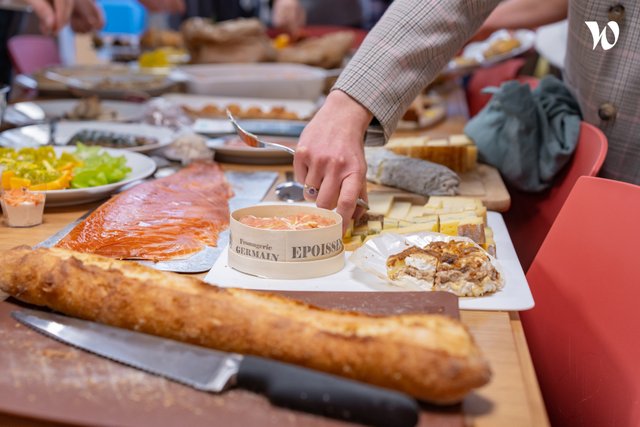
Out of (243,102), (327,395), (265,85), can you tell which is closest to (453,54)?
(327,395)

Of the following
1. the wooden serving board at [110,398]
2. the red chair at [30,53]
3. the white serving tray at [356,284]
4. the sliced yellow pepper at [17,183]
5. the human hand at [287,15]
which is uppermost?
the wooden serving board at [110,398]

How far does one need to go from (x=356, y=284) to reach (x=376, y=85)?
1.83 feet

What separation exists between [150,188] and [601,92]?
4.04 ft

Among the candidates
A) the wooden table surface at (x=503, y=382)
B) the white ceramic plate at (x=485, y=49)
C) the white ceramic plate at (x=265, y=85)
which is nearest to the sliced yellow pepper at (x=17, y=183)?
the wooden table surface at (x=503, y=382)

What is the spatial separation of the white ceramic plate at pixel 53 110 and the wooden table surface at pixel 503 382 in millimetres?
1991

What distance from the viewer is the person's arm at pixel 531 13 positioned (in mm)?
2641

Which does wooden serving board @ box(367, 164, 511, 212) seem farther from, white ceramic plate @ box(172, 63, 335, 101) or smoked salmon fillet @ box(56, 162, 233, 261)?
white ceramic plate @ box(172, 63, 335, 101)

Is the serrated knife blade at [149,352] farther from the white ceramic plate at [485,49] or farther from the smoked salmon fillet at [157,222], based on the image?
the white ceramic plate at [485,49]

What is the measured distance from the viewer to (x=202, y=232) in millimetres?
1564

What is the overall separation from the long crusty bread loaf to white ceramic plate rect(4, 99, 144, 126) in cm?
169

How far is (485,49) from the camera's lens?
15.0ft

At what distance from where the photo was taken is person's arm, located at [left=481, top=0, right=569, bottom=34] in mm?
2641

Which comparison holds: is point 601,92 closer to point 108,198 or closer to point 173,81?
point 108,198

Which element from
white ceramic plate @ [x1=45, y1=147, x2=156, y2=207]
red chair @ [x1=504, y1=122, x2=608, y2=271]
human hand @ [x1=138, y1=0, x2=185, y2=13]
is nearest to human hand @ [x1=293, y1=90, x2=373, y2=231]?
white ceramic plate @ [x1=45, y1=147, x2=156, y2=207]
